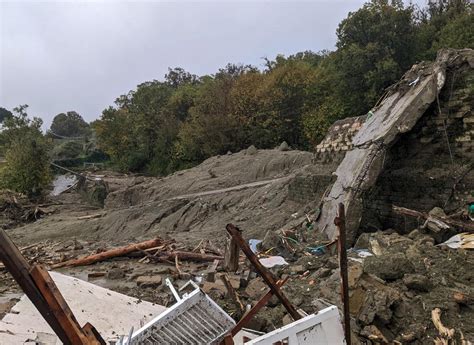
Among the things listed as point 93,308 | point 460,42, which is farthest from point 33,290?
point 460,42

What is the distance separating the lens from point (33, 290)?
180 centimetres

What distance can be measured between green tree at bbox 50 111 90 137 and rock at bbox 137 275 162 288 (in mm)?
78875

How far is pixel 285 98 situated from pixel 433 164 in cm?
1812

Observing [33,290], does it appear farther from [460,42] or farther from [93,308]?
[460,42]

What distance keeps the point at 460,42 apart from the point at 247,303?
64.1 feet

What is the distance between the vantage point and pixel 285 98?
82.8 feet

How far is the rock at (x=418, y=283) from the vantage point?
4169mm

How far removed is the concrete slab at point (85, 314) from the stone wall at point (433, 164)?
4.84 m

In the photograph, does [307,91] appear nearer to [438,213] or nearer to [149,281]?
[438,213]

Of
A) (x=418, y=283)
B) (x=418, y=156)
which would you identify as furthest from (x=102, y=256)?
(x=418, y=156)

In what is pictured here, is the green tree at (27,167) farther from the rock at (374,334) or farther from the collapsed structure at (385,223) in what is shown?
the rock at (374,334)

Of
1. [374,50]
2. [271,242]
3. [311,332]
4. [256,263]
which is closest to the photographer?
[311,332]

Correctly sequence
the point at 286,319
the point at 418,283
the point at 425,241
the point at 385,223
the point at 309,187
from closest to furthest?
the point at 286,319, the point at 418,283, the point at 425,241, the point at 385,223, the point at 309,187

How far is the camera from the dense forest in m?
21.5
